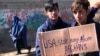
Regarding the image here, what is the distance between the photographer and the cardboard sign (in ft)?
13.4

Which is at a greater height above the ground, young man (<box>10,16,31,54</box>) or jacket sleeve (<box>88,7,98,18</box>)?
jacket sleeve (<box>88,7,98,18</box>)

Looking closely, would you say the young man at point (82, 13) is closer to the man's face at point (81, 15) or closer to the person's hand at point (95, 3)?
the man's face at point (81, 15)

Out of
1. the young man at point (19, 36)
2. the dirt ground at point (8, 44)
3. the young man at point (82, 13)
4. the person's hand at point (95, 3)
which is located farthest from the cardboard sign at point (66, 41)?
the dirt ground at point (8, 44)

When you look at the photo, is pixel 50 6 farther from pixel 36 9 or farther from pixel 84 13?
pixel 36 9

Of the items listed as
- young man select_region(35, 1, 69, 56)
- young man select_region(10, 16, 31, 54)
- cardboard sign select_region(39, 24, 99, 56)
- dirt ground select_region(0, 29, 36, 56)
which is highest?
young man select_region(35, 1, 69, 56)

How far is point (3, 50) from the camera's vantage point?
46.2 feet

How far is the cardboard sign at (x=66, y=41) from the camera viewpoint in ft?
13.4

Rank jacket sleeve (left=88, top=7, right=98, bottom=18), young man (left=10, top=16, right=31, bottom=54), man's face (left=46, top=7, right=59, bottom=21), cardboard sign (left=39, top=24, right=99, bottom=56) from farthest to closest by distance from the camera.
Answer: young man (left=10, top=16, right=31, bottom=54)
man's face (left=46, top=7, right=59, bottom=21)
jacket sleeve (left=88, top=7, right=98, bottom=18)
cardboard sign (left=39, top=24, right=99, bottom=56)

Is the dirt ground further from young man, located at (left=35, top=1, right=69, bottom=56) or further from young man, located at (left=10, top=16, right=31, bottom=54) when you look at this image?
young man, located at (left=35, top=1, right=69, bottom=56)

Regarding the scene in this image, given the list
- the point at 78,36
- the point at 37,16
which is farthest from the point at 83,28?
the point at 37,16

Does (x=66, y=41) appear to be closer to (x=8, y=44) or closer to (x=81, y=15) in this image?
(x=81, y=15)

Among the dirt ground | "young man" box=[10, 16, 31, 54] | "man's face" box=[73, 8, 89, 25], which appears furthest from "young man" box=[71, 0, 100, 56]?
the dirt ground

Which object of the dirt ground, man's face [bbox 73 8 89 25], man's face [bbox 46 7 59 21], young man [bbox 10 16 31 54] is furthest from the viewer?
the dirt ground

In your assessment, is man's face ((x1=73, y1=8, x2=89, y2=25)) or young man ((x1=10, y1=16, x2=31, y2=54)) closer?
man's face ((x1=73, y1=8, x2=89, y2=25))
